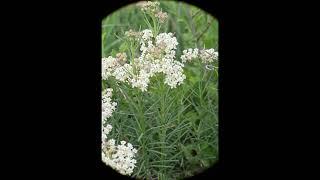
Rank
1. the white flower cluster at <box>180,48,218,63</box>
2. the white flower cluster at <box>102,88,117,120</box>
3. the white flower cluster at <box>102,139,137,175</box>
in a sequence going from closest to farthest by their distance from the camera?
the white flower cluster at <box>102,139,137,175</box> → the white flower cluster at <box>102,88,117,120</box> → the white flower cluster at <box>180,48,218,63</box>

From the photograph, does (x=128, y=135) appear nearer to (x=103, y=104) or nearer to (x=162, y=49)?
(x=103, y=104)

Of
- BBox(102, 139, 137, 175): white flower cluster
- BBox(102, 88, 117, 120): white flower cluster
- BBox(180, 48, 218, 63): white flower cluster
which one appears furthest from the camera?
BBox(180, 48, 218, 63): white flower cluster

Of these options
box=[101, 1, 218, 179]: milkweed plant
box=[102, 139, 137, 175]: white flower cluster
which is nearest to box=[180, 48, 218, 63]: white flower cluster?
box=[101, 1, 218, 179]: milkweed plant

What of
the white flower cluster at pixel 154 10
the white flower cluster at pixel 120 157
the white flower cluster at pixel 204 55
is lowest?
the white flower cluster at pixel 120 157

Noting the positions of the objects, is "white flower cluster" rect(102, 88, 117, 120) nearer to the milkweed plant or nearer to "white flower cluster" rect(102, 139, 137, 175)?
the milkweed plant

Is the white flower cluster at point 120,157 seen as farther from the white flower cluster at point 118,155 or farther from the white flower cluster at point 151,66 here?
the white flower cluster at point 151,66

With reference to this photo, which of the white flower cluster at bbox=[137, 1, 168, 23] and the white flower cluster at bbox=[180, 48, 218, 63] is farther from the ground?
the white flower cluster at bbox=[137, 1, 168, 23]

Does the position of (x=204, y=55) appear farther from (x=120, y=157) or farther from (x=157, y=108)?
(x=120, y=157)

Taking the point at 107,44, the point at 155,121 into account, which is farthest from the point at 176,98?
the point at 107,44

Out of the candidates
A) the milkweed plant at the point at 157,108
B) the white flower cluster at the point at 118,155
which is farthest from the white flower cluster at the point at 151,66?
the white flower cluster at the point at 118,155
